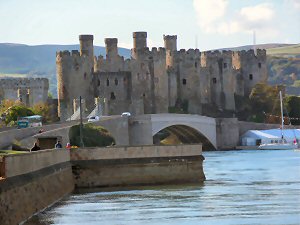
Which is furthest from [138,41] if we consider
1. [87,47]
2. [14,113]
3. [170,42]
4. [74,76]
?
[14,113]

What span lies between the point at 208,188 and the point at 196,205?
841 centimetres

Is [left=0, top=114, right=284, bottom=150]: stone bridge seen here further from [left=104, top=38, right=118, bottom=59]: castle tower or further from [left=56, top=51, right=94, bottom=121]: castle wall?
[left=104, top=38, right=118, bottom=59]: castle tower

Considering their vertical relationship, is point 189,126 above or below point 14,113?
below

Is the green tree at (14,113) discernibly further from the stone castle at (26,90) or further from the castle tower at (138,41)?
the castle tower at (138,41)

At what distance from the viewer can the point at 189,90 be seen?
122m

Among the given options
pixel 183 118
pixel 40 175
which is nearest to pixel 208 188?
pixel 40 175

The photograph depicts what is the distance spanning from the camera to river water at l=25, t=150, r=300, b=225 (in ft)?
108

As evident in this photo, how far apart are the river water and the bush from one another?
913 inches

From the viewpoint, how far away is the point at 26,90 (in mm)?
115500

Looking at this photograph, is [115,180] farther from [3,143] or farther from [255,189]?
[3,143]

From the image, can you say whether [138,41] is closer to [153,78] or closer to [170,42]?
[153,78]

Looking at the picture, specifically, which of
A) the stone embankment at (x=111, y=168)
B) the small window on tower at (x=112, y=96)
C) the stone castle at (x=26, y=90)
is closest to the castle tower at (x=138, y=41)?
the small window on tower at (x=112, y=96)

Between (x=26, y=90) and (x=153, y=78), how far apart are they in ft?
38.3

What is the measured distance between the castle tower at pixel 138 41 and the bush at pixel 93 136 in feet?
113
